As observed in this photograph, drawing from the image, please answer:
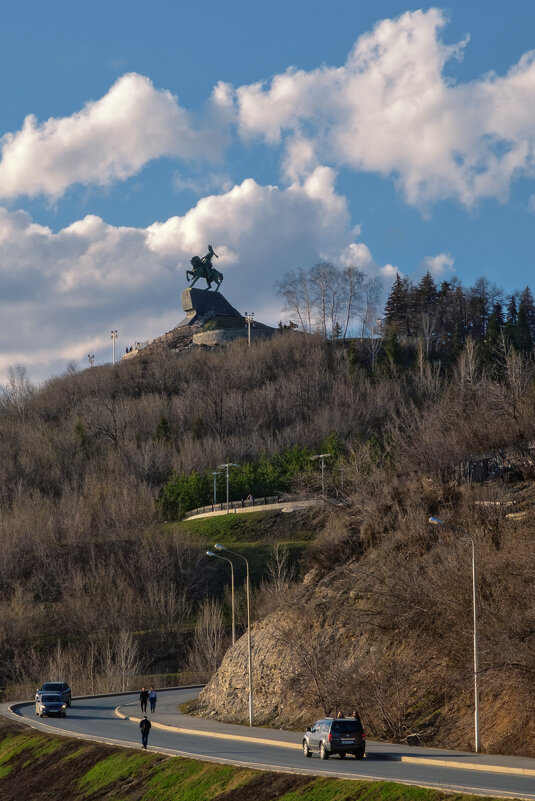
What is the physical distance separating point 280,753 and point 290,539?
5110cm

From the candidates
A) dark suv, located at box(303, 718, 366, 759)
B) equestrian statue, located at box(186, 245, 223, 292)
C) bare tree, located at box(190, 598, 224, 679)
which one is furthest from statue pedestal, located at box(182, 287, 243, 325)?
dark suv, located at box(303, 718, 366, 759)

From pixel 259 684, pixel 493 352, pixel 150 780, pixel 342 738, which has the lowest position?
pixel 150 780

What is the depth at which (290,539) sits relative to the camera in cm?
8206

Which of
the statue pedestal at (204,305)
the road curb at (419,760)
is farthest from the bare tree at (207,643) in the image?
the statue pedestal at (204,305)

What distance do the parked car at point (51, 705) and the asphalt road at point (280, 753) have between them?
1.70 feet

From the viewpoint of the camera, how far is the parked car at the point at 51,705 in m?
45.2

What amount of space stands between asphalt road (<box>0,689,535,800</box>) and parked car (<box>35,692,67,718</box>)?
0.52m

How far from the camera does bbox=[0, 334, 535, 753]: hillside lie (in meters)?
34.6

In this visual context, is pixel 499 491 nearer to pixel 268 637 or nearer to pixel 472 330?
pixel 268 637

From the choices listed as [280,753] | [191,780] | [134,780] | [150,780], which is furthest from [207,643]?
[191,780]

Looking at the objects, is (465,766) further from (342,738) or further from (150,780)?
(150,780)

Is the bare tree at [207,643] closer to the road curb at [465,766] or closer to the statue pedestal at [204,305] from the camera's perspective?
the road curb at [465,766]

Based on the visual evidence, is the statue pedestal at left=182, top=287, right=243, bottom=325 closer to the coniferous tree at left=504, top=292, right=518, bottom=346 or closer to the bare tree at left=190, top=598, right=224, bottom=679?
the coniferous tree at left=504, top=292, right=518, bottom=346

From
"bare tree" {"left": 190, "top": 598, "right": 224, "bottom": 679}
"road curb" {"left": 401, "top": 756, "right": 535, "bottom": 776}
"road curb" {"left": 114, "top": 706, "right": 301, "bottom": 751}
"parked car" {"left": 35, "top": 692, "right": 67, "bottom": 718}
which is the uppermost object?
"road curb" {"left": 401, "top": 756, "right": 535, "bottom": 776}
